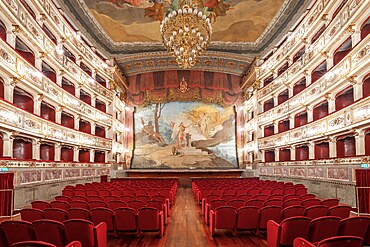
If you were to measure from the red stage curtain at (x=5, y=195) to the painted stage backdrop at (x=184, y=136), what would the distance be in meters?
17.8

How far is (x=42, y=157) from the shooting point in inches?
656

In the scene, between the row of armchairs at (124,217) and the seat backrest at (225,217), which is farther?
the seat backrest at (225,217)

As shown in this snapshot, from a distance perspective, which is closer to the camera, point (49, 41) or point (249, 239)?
point (249, 239)

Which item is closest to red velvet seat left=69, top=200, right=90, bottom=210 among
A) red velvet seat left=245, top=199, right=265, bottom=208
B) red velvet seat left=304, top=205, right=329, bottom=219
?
red velvet seat left=245, top=199, right=265, bottom=208

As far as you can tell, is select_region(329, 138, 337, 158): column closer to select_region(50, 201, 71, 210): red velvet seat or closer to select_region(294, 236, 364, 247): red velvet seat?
select_region(50, 201, 71, 210): red velvet seat

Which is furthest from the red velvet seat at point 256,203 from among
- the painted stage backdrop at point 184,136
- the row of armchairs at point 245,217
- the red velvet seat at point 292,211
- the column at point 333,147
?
the painted stage backdrop at point 184,136

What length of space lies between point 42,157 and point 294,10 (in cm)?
1477

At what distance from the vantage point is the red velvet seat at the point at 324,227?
4766 mm

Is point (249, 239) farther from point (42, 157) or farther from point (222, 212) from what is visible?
point (42, 157)

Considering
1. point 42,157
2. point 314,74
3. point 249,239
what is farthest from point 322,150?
point 42,157

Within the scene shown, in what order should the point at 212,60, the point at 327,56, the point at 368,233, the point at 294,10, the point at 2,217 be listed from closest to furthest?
the point at 368,233
the point at 2,217
the point at 327,56
the point at 294,10
the point at 212,60

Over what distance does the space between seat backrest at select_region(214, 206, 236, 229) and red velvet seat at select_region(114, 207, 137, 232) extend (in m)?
1.59

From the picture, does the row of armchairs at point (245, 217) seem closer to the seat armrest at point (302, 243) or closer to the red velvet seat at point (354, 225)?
the red velvet seat at point (354, 225)

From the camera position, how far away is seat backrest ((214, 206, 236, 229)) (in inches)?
261
